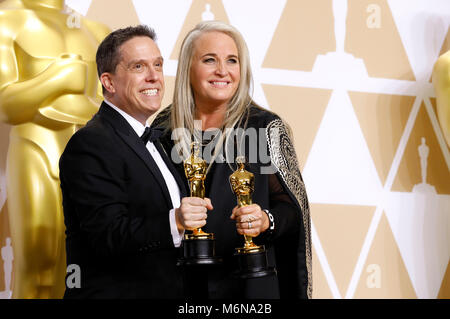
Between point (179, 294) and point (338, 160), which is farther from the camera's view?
point (338, 160)

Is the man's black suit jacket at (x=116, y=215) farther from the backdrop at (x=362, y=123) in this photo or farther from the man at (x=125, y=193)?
the backdrop at (x=362, y=123)


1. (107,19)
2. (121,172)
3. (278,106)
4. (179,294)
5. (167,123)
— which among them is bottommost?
(179,294)

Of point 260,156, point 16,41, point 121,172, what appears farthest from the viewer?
point 16,41

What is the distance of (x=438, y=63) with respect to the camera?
2480mm

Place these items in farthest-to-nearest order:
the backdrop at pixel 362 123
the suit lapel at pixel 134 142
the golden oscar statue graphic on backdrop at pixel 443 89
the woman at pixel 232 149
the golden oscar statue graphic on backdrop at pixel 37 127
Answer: the backdrop at pixel 362 123 < the golden oscar statue graphic on backdrop at pixel 443 89 < the golden oscar statue graphic on backdrop at pixel 37 127 < the woman at pixel 232 149 < the suit lapel at pixel 134 142

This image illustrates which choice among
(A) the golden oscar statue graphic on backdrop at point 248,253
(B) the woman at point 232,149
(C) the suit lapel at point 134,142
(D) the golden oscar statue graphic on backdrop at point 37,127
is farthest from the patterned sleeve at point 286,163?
(D) the golden oscar statue graphic on backdrop at point 37,127

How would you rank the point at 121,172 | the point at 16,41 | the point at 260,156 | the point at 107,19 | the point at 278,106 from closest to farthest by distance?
1. the point at 121,172
2. the point at 260,156
3. the point at 16,41
4. the point at 107,19
5. the point at 278,106

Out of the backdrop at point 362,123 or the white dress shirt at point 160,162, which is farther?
the backdrop at point 362,123

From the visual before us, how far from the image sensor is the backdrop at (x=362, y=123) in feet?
8.63

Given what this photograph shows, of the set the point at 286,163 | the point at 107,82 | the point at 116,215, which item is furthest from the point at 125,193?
the point at 286,163

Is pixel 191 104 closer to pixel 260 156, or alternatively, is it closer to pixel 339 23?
pixel 260 156

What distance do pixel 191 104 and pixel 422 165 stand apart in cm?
147

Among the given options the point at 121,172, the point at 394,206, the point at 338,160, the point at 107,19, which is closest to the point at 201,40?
the point at 121,172

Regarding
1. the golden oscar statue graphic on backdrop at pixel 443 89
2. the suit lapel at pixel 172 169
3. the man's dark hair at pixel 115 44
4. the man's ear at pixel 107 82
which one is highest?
the golden oscar statue graphic on backdrop at pixel 443 89
